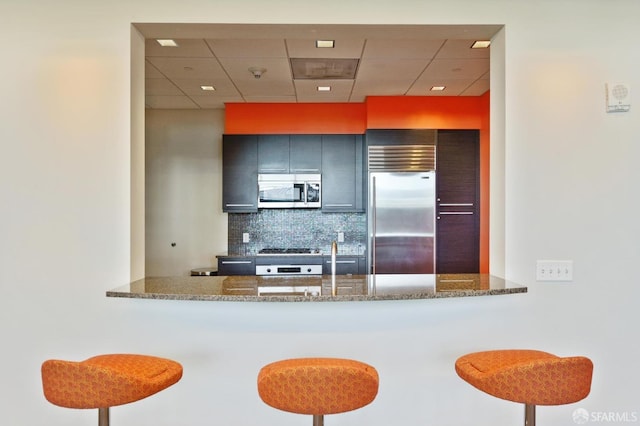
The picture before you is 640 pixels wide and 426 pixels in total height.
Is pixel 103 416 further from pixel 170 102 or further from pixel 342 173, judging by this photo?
pixel 170 102

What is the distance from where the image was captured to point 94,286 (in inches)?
90.4

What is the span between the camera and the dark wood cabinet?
16.0 ft

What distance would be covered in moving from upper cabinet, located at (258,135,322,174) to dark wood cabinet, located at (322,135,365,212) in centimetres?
13

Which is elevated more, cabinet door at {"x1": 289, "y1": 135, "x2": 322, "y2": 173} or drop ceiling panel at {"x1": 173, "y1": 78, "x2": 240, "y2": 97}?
drop ceiling panel at {"x1": 173, "y1": 78, "x2": 240, "y2": 97}

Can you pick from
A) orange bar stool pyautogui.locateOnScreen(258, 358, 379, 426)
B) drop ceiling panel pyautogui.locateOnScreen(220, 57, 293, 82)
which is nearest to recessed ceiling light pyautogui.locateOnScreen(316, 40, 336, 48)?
drop ceiling panel pyautogui.locateOnScreen(220, 57, 293, 82)

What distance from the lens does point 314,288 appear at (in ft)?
7.06

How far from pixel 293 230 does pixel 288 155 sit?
0.93m

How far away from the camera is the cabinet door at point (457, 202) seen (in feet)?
15.4

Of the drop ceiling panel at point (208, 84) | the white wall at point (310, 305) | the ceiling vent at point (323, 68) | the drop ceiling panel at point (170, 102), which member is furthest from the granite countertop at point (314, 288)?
the drop ceiling panel at point (170, 102)

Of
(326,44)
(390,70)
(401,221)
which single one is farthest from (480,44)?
(401,221)

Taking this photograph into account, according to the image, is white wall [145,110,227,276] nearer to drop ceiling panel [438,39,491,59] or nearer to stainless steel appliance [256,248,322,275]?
stainless steel appliance [256,248,322,275]

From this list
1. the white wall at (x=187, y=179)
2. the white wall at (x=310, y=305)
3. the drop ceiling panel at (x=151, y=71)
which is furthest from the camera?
the white wall at (x=187, y=179)

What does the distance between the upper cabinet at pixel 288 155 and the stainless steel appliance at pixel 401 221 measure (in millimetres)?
747

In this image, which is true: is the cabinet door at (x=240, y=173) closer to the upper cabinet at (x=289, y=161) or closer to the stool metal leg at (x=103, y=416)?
the upper cabinet at (x=289, y=161)
